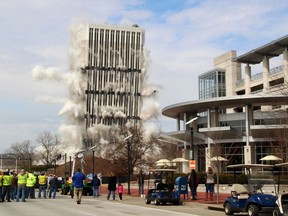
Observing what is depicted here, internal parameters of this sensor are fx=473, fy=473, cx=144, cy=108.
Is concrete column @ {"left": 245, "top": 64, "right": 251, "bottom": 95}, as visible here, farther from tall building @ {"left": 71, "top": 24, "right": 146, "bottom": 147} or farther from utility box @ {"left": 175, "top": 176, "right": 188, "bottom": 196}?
utility box @ {"left": 175, "top": 176, "right": 188, "bottom": 196}

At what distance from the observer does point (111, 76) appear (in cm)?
13712

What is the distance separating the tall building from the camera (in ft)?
436

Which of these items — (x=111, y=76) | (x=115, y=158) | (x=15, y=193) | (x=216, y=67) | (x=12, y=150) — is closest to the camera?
(x=15, y=193)

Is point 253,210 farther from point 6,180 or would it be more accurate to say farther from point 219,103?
point 219,103

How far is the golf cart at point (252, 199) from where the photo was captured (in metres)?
17.3

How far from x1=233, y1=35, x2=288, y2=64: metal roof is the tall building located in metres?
53.8

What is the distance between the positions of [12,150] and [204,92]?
57.3m

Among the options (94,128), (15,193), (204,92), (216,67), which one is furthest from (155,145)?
(15,193)

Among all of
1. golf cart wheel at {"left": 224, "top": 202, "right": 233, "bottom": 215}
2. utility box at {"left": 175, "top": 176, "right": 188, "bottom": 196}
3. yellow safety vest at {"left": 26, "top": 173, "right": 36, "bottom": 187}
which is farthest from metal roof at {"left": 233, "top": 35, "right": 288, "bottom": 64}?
golf cart wheel at {"left": 224, "top": 202, "right": 233, "bottom": 215}

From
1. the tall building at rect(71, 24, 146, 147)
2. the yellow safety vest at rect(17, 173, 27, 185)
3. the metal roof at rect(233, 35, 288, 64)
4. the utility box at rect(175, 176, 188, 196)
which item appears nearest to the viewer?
the yellow safety vest at rect(17, 173, 27, 185)

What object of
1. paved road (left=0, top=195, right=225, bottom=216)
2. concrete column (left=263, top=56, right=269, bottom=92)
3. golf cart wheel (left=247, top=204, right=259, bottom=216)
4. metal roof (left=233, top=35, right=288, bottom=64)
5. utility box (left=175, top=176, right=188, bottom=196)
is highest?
metal roof (left=233, top=35, right=288, bottom=64)

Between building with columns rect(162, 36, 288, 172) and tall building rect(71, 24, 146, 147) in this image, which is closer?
building with columns rect(162, 36, 288, 172)

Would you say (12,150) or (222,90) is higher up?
(222,90)

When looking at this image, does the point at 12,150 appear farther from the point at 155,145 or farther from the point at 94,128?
the point at 155,145
